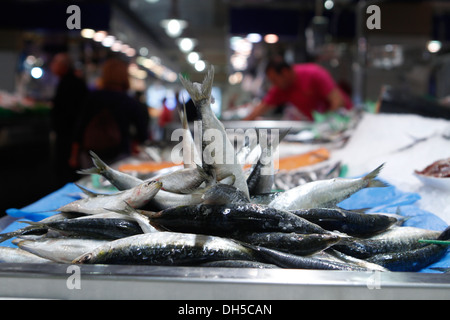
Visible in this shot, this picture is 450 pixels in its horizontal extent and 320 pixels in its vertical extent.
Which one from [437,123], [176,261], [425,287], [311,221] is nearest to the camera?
[425,287]

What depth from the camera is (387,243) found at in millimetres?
1451

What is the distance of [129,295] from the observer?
112 cm

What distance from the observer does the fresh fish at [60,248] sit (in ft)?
4.48

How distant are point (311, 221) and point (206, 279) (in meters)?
0.52

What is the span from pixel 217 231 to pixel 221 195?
4.5 inches

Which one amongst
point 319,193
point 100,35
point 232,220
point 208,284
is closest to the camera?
point 208,284

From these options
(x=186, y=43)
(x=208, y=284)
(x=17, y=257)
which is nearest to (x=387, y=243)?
(x=208, y=284)

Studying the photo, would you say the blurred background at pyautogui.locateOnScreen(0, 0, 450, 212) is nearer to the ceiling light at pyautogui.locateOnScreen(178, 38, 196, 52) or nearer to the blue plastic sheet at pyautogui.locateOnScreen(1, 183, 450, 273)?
the ceiling light at pyautogui.locateOnScreen(178, 38, 196, 52)

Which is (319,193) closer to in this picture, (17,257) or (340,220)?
(340,220)

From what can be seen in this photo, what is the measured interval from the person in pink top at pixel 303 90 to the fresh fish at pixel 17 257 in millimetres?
6248

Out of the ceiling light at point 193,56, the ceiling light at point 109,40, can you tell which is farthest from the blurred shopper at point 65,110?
the ceiling light at point 193,56
